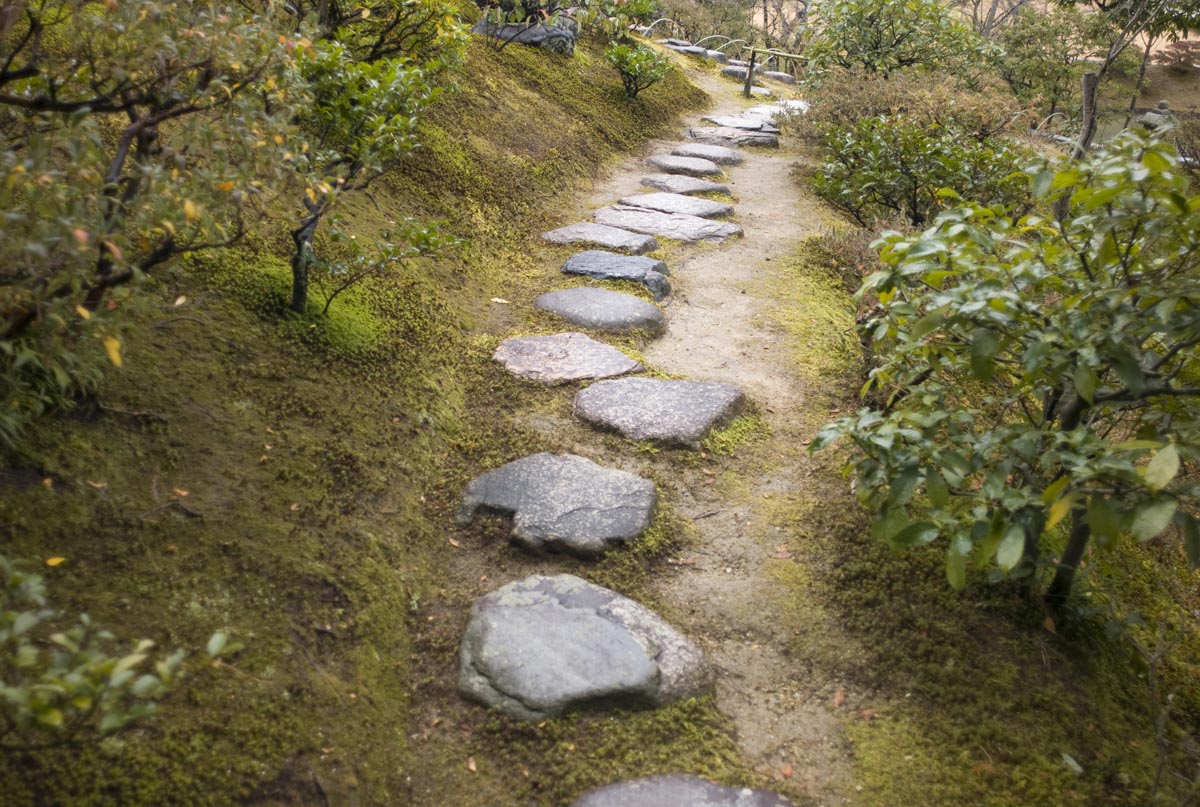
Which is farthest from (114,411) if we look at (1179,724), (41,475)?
(1179,724)

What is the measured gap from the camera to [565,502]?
2943 millimetres

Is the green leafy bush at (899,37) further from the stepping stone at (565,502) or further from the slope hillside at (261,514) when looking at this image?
the stepping stone at (565,502)

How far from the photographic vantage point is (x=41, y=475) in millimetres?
2053

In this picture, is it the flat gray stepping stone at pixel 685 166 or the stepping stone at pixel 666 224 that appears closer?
the stepping stone at pixel 666 224

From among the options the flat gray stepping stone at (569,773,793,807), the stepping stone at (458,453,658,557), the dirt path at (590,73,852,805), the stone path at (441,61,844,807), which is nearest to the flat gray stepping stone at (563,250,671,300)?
the stone path at (441,61,844,807)

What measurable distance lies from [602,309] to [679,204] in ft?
7.72

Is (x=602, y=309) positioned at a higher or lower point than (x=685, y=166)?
lower

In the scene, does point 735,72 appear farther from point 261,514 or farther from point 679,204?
point 261,514

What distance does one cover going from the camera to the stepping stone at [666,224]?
5.89 metres

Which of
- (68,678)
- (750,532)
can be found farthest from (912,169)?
(68,678)

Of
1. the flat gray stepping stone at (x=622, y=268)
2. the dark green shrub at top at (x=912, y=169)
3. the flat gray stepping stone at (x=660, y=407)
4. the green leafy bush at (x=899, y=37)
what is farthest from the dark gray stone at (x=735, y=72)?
the flat gray stepping stone at (x=660, y=407)

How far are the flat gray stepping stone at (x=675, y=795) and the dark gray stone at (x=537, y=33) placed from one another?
699 centimetres

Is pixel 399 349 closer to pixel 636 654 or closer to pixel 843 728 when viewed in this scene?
pixel 636 654

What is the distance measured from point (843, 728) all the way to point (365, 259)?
2301 mm
